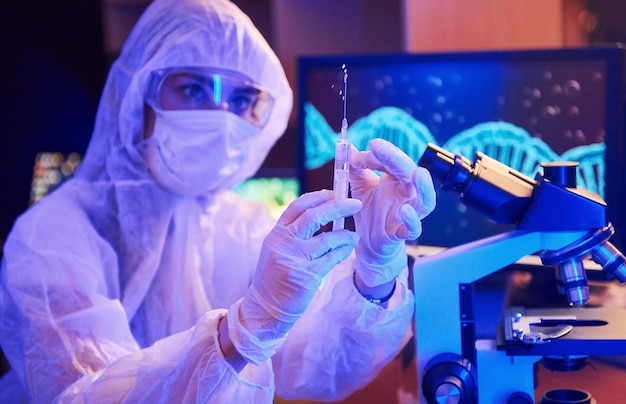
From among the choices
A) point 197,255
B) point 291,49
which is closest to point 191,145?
point 197,255

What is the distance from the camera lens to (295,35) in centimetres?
215

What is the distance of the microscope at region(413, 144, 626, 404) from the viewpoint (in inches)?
35.2

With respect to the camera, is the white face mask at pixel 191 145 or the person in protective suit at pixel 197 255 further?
the white face mask at pixel 191 145

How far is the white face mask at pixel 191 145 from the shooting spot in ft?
4.45

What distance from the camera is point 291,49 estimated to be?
2.14 m

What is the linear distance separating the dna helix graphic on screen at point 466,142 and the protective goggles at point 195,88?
10.4 inches

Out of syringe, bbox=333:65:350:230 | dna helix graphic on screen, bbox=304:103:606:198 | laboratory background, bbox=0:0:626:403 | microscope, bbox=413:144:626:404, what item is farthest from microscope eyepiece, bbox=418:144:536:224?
dna helix graphic on screen, bbox=304:103:606:198

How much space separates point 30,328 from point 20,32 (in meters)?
1.79

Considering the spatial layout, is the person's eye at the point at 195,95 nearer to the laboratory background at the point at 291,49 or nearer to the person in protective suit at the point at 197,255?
the person in protective suit at the point at 197,255

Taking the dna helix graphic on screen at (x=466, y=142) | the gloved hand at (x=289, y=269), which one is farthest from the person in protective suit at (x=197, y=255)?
the dna helix graphic on screen at (x=466, y=142)

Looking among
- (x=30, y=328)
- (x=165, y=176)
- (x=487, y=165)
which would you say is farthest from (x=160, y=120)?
(x=487, y=165)

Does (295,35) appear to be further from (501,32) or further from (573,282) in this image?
(573,282)

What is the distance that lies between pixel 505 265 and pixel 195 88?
0.73 meters

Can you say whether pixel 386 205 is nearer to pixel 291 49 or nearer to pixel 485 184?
pixel 485 184
